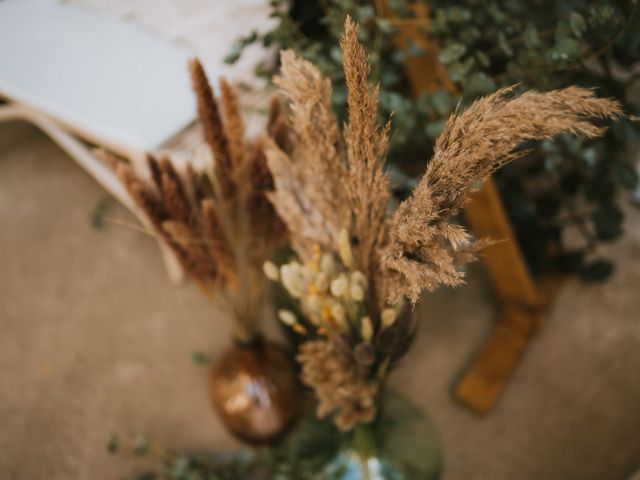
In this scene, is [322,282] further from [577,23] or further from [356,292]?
[577,23]

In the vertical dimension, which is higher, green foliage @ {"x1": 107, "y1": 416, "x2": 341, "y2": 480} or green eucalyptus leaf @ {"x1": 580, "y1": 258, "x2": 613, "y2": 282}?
green eucalyptus leaf @ {"x1": 580, "y1": 258, "x2": 613, "y2": 282}

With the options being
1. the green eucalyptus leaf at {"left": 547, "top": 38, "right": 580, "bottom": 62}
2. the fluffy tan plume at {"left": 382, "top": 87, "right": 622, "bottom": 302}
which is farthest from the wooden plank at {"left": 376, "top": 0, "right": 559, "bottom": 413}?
the fluffy tan plume at {"left": 382, "top": 87, "right": 622, "bottom": 302}

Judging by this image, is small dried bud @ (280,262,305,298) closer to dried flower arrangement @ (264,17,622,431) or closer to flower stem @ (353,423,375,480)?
→ dried flower arrangement @ (264,17,622,431)

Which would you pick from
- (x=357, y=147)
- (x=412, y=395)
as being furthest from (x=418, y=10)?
(x=412, y=395)

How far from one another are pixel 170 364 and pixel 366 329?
108 centimetres

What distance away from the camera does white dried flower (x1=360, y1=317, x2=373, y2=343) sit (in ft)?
2.60

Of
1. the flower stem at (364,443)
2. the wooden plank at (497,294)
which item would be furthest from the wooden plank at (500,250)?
the flower stem at (364,443)

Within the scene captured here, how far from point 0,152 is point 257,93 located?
3.92 feet

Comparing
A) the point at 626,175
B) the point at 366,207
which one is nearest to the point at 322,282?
the point at 366,207

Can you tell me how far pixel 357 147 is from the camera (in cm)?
67

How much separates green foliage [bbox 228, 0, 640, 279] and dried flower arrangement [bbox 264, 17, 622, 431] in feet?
0.80

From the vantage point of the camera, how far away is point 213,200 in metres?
0.96

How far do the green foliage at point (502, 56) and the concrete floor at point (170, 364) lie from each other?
1.35 ft

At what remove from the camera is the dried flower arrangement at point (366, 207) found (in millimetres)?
590
